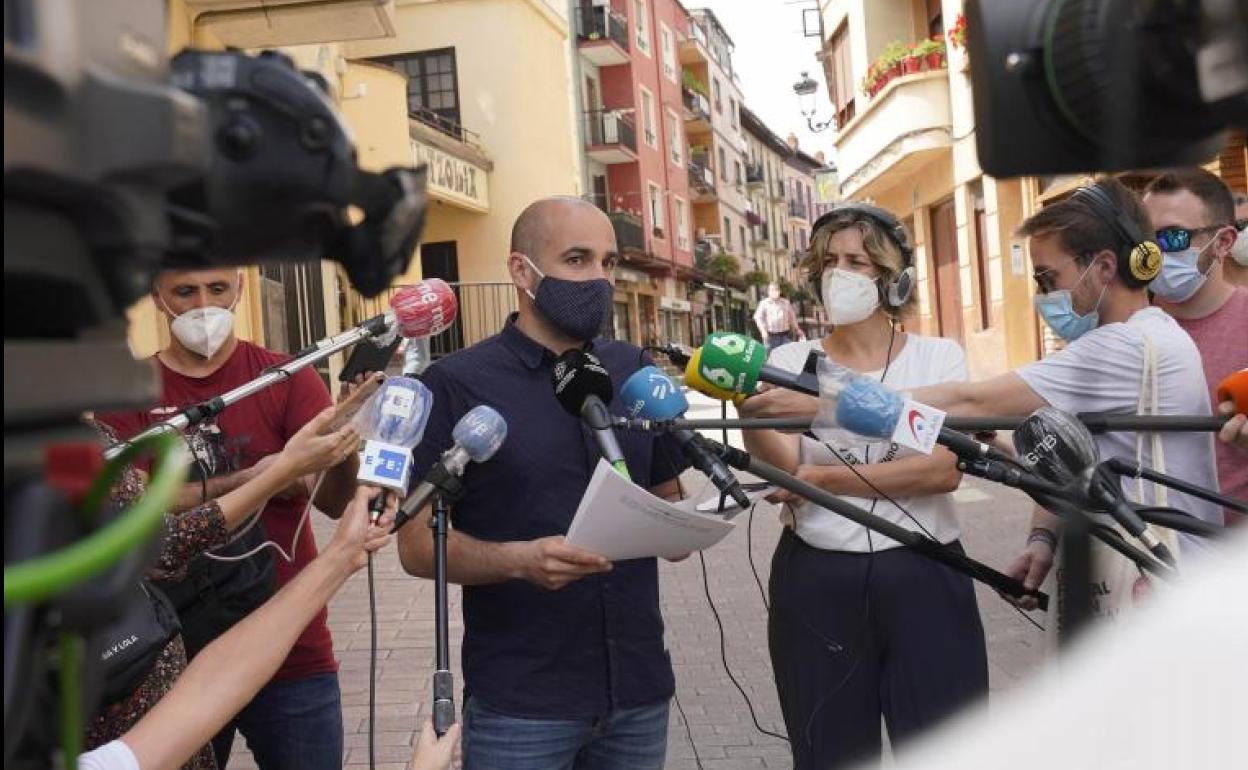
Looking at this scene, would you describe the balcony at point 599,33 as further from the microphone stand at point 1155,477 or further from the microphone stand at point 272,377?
the microphone stand at point 1155,477

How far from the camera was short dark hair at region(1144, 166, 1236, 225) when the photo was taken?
3.66m

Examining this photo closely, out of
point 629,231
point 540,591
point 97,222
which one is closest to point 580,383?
point 540,591

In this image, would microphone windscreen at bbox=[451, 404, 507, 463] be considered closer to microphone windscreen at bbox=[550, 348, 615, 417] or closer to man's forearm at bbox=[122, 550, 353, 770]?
microphone windscreen at bbox=[550, 348, 615, 417]

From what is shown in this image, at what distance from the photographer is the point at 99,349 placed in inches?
28.6

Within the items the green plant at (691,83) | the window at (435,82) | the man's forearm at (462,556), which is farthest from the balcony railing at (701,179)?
the man's forearm at (462,556)

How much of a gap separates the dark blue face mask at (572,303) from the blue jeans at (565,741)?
0.94 metres

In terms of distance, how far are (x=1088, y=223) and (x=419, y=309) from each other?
1.81 m

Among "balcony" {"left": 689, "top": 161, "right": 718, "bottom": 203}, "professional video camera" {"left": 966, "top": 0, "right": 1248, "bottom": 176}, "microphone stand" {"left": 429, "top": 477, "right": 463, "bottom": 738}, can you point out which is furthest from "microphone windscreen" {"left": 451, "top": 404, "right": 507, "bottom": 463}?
"balcony" {"left": 689, "top": 161, "right": 718, "bottom": 203}

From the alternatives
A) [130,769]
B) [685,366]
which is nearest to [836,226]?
[685,366]

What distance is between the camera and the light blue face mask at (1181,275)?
3514 mm

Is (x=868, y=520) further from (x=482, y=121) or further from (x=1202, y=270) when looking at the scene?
(x=482, y=121)

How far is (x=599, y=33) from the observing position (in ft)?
116

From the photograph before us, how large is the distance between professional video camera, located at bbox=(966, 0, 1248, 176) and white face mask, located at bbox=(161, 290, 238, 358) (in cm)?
286

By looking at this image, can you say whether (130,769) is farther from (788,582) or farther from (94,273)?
(788,582)
